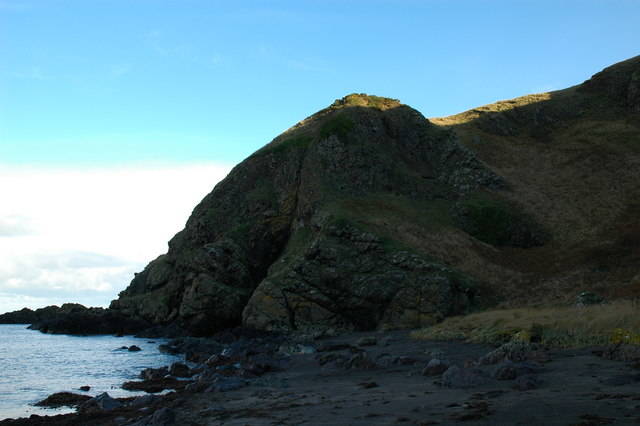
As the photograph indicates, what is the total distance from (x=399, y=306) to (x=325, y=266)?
8387 millimetres

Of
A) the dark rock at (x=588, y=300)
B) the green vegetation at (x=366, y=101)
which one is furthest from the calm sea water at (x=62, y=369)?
the green vegetation at (x=366, y=101)

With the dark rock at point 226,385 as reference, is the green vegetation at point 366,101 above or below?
above

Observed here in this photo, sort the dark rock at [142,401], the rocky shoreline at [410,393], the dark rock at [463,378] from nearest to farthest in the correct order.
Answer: the rocky shoreline at [410,393]
the dark rock at [463,378]
the dark rock at [142,401]

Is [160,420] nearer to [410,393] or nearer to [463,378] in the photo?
[410,393]

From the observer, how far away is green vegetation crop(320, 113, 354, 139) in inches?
3063

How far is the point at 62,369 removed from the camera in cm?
3647

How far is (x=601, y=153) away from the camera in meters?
80.1

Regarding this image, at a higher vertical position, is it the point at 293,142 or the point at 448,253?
the point at 293,142

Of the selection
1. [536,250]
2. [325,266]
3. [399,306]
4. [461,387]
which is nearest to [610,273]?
[536,250]

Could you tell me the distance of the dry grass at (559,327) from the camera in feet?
70.9

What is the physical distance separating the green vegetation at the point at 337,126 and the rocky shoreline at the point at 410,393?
53738mm

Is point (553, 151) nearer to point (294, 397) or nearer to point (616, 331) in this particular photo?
point (616, 331)


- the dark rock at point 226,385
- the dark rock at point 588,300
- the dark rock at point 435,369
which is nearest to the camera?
the dark rock at point 435,369

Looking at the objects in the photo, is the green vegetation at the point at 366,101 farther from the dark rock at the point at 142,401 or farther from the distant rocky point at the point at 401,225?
the dark rock at the point at 142,401
